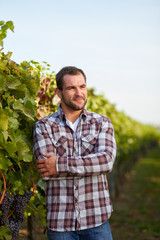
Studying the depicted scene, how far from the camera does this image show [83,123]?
2.54 metres

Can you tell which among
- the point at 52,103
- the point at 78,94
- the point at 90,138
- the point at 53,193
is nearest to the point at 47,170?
the point at 53,193

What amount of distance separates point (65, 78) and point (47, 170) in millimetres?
767

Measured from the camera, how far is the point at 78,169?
229 cm

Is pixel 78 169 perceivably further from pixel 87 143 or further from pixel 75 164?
pixel 87 143

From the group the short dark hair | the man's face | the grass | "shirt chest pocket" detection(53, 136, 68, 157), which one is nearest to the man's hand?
"shirt chest pocket" detection(53, 136, 68, 157)

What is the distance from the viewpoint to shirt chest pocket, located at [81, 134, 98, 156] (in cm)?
247

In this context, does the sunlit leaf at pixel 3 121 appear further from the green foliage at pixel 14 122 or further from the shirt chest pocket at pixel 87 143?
the shirt chest pocket at pixel 87 143

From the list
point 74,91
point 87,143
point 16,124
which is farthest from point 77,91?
point 16,124

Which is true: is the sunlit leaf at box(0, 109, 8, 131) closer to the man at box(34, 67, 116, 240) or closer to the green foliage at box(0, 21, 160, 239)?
the green foliage at box(0, 21, 160, 239)

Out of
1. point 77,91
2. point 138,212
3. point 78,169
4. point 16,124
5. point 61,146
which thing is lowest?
point 138,212

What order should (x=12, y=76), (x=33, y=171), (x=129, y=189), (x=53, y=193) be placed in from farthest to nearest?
(x=129, y=189) → (x=33, y=171) → (x=53, y=193) → (x=12, y=76)

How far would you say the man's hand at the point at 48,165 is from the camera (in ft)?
7.55

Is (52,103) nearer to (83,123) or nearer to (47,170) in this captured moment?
(83,123)

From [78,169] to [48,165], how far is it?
0.23 metres
